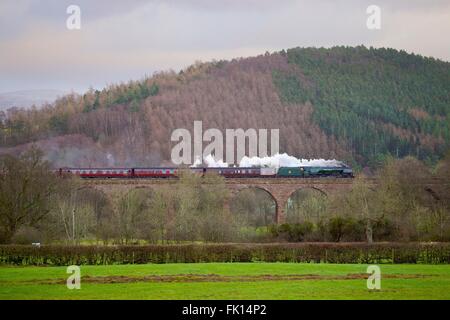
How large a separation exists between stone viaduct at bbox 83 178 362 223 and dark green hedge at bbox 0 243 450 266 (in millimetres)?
35028

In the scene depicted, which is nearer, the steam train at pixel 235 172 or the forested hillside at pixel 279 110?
the steam train at pixel 235 172

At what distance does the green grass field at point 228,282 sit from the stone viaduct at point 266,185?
40.6 meters

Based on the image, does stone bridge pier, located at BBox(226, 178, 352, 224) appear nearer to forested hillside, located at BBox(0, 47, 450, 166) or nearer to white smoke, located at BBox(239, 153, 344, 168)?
white smoke, located at BBox(239, 153, 344, 168)

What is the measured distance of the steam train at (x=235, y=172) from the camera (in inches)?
2982

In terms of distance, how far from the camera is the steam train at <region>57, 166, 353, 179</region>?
75750mm

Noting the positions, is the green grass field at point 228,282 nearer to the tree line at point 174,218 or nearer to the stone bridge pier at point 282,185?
the tree line at point 174,218

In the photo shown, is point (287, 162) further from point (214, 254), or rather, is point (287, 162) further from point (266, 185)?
point (214, 254)

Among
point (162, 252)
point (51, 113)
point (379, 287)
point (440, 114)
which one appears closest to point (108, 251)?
point (162, 252)

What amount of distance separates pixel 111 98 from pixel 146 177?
68225 millimetres

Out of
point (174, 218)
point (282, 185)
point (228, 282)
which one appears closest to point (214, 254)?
point (228, 282)

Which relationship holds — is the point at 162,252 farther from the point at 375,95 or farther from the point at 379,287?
the point at 375,95

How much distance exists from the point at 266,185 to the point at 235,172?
313 cm

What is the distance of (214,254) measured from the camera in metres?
38.8

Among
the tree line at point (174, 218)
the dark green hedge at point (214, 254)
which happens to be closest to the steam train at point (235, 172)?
the tree line at point (174, 218)
